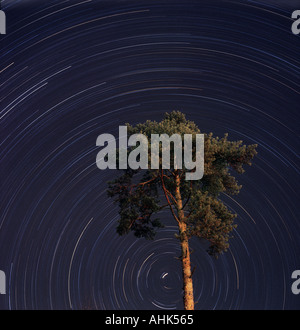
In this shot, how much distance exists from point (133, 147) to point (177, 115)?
3.93 m

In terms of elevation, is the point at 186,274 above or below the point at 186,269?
below

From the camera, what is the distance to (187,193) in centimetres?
2058

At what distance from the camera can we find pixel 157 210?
20328mm

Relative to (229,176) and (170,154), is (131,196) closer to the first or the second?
(170,154)

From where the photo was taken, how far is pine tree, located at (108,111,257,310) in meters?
18.5

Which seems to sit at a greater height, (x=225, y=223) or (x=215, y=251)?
(x=225, y=223)

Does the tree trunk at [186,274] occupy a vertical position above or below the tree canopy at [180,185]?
below

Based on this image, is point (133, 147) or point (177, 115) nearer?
point (133, 147)

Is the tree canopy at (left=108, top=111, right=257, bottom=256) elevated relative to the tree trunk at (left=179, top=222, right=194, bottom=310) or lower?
elevated

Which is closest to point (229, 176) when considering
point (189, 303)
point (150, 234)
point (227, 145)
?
point (227, 145)

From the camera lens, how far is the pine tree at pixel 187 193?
18484 millimetres
